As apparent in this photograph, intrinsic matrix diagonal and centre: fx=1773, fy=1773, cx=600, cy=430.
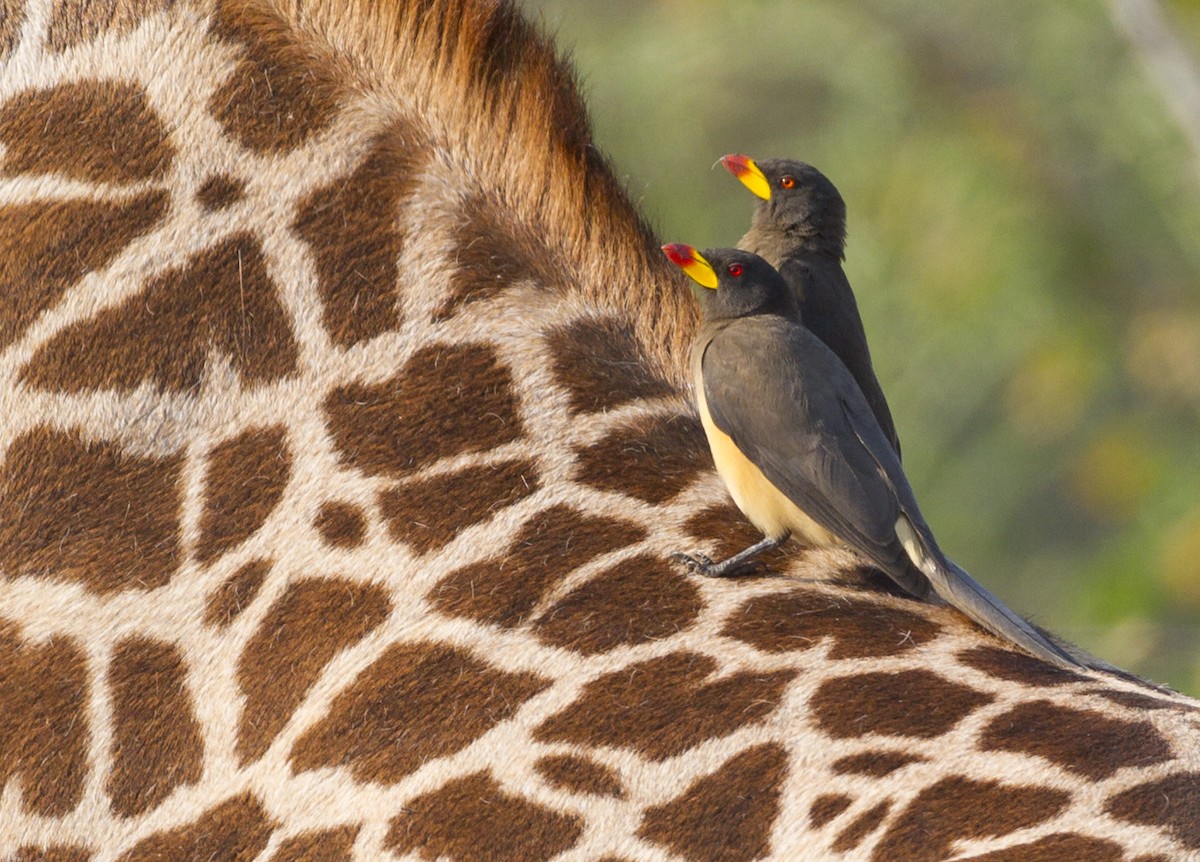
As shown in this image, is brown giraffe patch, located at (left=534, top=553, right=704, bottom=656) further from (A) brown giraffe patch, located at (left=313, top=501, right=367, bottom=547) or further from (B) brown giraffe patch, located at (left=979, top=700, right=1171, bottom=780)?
(B) brown giraffe patch, located at (left=979, top=700, right=1171, bottom=780)

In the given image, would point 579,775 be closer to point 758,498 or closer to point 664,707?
point 664,707

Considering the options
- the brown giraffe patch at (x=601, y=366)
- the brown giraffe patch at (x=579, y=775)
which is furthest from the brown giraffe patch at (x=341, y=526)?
the brown giraffe patch at (x=579, y=775)

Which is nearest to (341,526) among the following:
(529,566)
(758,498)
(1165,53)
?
(529,566)

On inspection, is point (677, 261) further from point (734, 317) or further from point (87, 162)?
point (87, 162)

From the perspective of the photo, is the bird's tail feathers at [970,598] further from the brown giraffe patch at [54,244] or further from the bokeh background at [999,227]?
the bokeh background at [999,227]

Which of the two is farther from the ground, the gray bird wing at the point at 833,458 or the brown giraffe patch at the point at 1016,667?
the gray bird wing at the point at 833,458

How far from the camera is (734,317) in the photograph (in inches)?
115

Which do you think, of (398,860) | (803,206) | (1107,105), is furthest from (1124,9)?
(398,860)

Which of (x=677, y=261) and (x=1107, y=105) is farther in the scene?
(x=1107, y=105)

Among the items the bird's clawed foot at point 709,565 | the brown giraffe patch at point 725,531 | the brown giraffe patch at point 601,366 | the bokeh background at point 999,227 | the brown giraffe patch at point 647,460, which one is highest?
Answer: the brown giraffe patch at point 601,366

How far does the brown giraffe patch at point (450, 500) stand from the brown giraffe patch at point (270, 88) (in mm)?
650

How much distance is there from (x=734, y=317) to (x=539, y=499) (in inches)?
17.4

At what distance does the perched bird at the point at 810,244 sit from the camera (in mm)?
3234

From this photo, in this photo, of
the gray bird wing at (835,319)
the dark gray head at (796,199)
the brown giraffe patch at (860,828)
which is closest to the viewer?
the brown giraffe patch at (860,828)
